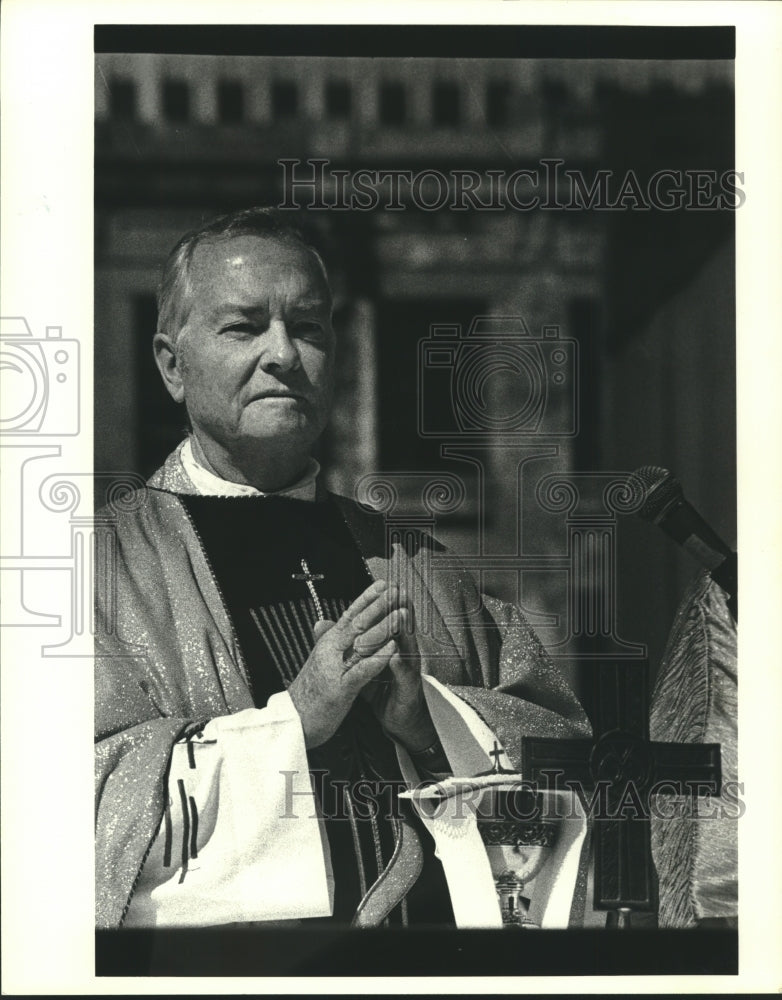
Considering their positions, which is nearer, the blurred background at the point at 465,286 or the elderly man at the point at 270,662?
the elderly man at the point at 270,662

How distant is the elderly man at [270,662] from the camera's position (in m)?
3.54

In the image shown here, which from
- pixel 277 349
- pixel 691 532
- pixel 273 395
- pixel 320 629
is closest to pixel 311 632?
pixel 320 629

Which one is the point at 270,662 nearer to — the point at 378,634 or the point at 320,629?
the point at 320,629

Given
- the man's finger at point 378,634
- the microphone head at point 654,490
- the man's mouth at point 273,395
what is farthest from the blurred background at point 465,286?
the man's finger at point 378,634

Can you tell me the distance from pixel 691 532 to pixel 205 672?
128 cm

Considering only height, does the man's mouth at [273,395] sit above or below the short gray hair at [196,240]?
below

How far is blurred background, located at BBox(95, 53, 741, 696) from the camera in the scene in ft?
11.9

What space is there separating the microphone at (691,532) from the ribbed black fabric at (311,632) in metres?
0.77

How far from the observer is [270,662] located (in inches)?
141

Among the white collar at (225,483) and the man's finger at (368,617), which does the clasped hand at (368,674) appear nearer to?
the man's finger at (368,617)

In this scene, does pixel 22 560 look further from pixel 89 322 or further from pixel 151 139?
pixel 151 139

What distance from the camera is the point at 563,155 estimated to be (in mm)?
3691

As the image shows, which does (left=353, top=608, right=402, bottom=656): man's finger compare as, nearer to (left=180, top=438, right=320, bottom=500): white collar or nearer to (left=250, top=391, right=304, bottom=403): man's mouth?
(left=180, top=438, right=320, bottom=500): white collar

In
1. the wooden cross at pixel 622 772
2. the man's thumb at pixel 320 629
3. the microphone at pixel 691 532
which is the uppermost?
the microphone at pixel 691 532
